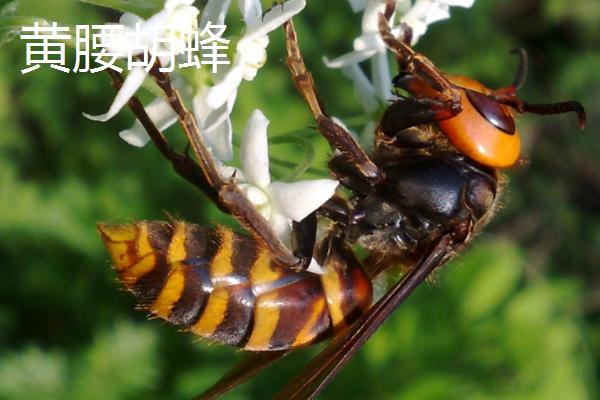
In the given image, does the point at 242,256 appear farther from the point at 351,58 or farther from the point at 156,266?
the point at 351,58

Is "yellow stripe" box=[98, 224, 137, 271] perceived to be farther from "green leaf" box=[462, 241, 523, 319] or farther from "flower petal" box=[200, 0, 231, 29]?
"green leaf" box=[462, 241, 523, 319]

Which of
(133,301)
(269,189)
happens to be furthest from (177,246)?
(133,301)

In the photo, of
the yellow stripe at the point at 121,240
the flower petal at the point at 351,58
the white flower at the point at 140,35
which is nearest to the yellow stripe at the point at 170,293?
the yellow stripe at the point at 121,240

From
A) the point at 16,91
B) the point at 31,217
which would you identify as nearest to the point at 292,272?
the point at 31,217

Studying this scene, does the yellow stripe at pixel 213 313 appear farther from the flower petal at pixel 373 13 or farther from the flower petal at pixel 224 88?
the flower petal at pixel 373 13

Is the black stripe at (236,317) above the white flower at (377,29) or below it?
below
